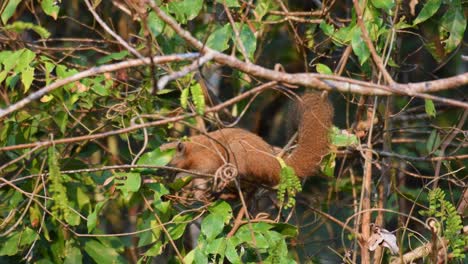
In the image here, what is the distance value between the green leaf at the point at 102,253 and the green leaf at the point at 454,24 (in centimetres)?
190

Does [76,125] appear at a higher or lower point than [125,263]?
higher

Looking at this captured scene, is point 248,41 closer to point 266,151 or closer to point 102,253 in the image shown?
point 266,151

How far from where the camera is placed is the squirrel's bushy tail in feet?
13.7

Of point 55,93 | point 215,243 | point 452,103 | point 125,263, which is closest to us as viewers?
point 452,103

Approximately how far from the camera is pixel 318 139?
436 cm

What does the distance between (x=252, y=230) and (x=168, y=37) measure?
3.90 feet

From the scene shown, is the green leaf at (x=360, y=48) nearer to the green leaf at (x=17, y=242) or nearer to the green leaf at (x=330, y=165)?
the green leaf at (x=330, y=165)

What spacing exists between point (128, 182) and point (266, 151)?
126cm

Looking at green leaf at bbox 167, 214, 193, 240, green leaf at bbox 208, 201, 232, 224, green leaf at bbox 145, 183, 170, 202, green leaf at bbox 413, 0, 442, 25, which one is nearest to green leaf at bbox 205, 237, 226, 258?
green leaf at bbox 208, 201, 232, 224

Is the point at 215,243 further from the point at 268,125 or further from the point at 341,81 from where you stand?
the point at 268,125

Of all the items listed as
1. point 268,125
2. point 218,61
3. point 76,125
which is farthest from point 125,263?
point 268,125

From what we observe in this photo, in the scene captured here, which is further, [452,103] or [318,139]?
[318,139]

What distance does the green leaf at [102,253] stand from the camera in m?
4.16

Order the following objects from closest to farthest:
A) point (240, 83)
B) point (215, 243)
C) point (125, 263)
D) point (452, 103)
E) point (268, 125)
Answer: point (452, 103) → point (215, 243) → point (125, 263) → point (240, 83) → point (268, 125)
